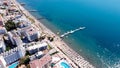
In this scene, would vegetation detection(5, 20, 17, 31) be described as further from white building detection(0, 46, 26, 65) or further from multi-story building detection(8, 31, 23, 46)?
white building detection(0, 46, 26, 65)

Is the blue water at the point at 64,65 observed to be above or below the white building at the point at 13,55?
below

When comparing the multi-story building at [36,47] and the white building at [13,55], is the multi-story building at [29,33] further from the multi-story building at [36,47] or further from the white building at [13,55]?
the white building at [13,55]

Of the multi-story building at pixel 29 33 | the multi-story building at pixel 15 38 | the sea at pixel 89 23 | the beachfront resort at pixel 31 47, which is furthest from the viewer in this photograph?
the multi-story building at pixel 29 33

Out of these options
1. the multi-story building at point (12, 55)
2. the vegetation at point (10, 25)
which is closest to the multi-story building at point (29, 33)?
the vegetation at point (10, 25)

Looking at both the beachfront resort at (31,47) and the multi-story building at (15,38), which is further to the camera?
the multi-story building at (15,38)

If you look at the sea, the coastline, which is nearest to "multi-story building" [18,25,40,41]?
the coastline

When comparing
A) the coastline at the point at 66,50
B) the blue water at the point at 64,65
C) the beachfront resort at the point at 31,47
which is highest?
the beachfront resort at the point at 31,47
